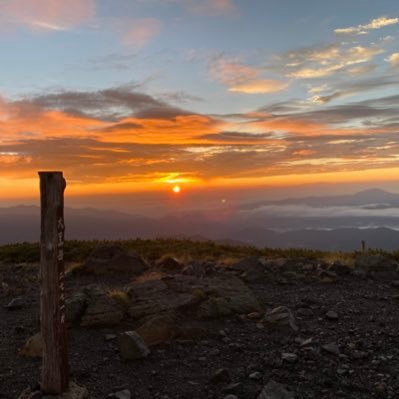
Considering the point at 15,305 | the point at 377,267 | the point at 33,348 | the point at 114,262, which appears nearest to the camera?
the point at 33,348

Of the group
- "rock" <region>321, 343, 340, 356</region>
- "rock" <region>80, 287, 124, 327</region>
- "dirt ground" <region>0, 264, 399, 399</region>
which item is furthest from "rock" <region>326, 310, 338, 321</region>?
"rock" <region>80, 287, 124, 327</region>

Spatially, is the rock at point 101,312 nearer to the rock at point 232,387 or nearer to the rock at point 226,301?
the rock at point 226,301

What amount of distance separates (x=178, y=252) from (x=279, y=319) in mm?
11160

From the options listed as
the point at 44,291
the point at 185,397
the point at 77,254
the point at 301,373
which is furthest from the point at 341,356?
the point at 77,254

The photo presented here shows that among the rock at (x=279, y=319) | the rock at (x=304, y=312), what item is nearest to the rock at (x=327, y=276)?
the rock at (x=304, y=312)

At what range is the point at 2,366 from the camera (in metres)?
9.29

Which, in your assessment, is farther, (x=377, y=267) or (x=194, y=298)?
(x=377, y=267)

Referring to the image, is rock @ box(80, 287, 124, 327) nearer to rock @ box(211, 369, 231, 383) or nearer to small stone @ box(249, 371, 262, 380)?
rock @ box(211, 369, 231, 383)

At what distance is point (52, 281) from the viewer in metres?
7.73

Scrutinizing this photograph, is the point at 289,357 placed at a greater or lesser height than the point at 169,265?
lesser

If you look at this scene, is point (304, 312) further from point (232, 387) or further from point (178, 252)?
point (178, 252)

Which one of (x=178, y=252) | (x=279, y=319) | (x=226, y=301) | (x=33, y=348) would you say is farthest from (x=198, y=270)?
(x=33, y=348)

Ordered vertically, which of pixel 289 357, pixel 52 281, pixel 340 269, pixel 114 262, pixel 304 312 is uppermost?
pixel 52 281

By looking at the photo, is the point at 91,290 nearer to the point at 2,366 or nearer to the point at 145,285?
the point at 145,285
